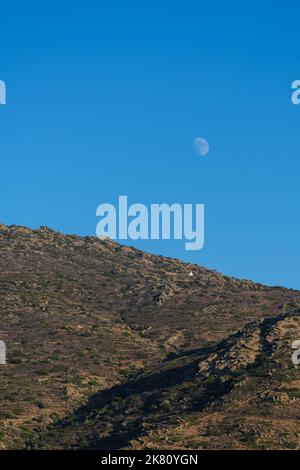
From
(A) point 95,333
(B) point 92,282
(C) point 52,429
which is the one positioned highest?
(B) point 92,282

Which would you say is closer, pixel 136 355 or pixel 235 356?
pixel 235 356

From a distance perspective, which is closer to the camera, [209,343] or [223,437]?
[223,437]

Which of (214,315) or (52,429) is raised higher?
(214,315)

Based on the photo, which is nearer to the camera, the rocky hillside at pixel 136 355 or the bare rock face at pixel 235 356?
the rocky hillside at pixel 136 355

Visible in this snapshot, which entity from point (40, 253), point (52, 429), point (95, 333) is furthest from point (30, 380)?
point (40, 253)

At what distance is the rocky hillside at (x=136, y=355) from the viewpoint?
3115 inches

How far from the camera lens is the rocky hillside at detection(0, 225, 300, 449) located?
79.1m

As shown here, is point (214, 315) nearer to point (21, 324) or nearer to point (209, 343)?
point (209, 343)

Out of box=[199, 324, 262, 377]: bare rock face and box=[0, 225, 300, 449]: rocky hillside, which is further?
box=[199, 324, 262, 377]: bare rock face

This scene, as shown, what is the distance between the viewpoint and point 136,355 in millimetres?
110750

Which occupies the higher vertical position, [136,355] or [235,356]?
[136,355]

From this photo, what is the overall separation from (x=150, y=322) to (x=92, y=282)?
67.5 feet

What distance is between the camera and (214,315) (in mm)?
129750
